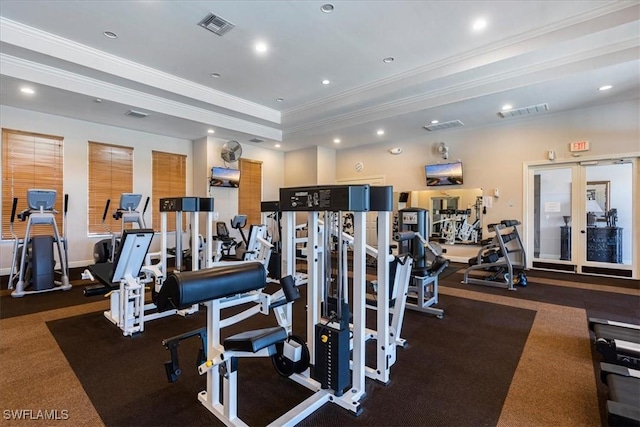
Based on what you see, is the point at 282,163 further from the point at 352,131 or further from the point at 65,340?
the point at 65,340

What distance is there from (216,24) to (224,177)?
434 centimetres

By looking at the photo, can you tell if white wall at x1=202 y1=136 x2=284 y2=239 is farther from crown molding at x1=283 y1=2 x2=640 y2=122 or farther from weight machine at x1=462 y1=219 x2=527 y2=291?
weight machine at x1=462 y1=219 x2=527 y2=291

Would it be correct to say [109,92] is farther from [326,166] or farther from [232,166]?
[326,166]

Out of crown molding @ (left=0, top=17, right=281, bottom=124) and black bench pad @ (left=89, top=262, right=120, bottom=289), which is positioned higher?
crown molding @ (left=0, top=17, right=281, bottom=124)

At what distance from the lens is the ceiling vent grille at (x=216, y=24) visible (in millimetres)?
3690

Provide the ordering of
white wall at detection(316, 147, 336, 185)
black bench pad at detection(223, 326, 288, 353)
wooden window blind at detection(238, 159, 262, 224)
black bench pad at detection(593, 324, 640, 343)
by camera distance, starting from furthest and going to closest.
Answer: white wall at detection(316, 147, 336, 185) → wooden window blind at detection(238, 159, 262, 224) → black bench pad at detection(593, 324, 640, 343) → black bench pad at detection(223, 326, 288, 353)

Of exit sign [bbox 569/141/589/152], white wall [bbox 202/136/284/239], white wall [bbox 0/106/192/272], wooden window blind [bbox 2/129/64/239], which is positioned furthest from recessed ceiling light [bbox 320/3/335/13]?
wooden window blind [bbox 2/129/64/239]

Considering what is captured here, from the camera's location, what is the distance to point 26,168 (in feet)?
18.8

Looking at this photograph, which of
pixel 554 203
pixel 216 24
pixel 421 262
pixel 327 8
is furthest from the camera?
pixel 554 203

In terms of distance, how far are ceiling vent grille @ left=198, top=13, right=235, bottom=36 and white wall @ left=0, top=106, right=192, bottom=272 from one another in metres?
4.18

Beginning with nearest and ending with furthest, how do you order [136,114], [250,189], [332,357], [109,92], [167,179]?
1. [332,357]
2. [109,92]
3. [136,114]
4. [167,179]
5. [250,189]

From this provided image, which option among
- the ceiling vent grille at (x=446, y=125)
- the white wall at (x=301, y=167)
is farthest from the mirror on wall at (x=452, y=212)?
the white wall at (x=301, y=167)

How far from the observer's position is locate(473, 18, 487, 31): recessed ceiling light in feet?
12.4

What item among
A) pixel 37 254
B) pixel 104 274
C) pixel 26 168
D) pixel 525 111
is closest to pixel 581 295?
pixel 525 111
